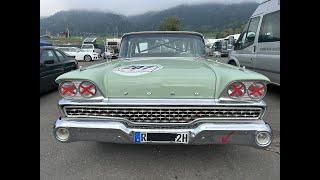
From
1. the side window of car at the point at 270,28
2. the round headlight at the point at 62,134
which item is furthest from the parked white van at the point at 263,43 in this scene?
the round headlight at the point at 62,134

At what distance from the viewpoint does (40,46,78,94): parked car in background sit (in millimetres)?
8516

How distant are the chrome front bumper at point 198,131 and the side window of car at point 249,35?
590 centimetres

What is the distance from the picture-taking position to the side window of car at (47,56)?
8585mm

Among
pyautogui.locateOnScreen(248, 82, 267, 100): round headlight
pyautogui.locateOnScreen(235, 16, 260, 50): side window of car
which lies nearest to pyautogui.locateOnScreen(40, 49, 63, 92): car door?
pyautogui.locateOnScreen(235, 16, 260, 50): side window of car

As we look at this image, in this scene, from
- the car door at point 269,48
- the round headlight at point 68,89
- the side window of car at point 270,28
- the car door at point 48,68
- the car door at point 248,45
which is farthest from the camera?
the car door at point 248,45

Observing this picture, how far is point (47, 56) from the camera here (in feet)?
29.5

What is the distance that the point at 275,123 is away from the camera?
5.83 m

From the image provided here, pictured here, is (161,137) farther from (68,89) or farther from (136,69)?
(68,89)

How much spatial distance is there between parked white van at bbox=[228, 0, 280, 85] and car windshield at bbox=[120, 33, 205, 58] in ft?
9.53

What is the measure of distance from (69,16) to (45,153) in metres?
160

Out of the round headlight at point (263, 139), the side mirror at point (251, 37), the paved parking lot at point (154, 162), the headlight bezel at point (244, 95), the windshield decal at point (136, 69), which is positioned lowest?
the paved parking lot at point (154, 162)

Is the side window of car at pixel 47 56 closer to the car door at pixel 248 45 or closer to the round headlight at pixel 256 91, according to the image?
the car door at pixel 248 45

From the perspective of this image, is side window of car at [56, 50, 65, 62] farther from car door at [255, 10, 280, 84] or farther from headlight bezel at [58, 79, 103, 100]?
headlight bezel at [58, 79, 103, 100]
